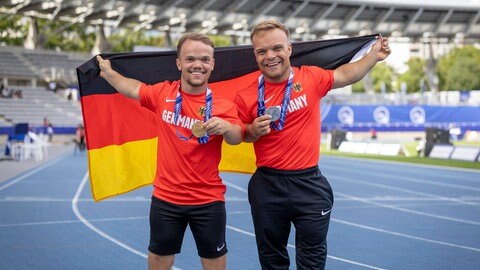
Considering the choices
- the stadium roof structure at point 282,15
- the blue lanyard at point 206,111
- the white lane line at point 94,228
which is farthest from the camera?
the stadium roof structure at point 282,15

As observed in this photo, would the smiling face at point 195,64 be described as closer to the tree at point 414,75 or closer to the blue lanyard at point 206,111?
the blue lanyard at point 206,111

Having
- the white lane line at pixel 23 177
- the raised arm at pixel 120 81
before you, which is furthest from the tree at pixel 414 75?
the raised arm at pixel 120 81

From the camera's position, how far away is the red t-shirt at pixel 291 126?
180 inches

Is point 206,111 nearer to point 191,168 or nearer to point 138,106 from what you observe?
point 191,168

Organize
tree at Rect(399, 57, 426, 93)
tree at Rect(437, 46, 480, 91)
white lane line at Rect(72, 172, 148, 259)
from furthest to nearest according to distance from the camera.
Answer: tree at Rect(399, 57, 426, 93) → tree at Rect(437, 46, 480, 91) → white lane line at Rect(72, 172, 148, 259)

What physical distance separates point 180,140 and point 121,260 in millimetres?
Result: 3805

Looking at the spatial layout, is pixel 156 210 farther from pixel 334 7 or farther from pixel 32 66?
pixel 334 7

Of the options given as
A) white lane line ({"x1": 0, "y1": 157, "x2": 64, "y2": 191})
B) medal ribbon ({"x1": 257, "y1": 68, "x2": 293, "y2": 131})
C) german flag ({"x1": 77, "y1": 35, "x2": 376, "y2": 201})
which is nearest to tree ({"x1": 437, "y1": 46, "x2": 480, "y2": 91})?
white lane line ({"x1": 0, "y1": 157, "x2": 64, "y2": 191})

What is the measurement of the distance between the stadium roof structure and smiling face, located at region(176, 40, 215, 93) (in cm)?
4916

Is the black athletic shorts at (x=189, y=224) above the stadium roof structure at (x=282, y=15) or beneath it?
beneath

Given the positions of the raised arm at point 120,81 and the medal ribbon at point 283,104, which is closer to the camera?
the medal ribbon at point 283,104

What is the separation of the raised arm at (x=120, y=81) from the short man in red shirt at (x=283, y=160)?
2.55 feet

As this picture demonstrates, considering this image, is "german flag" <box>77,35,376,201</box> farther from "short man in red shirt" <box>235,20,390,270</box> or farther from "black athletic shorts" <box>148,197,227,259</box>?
"black athletic shorts" <box>148,197,227,259</box>

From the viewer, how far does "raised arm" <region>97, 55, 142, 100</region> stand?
4.95 metres
